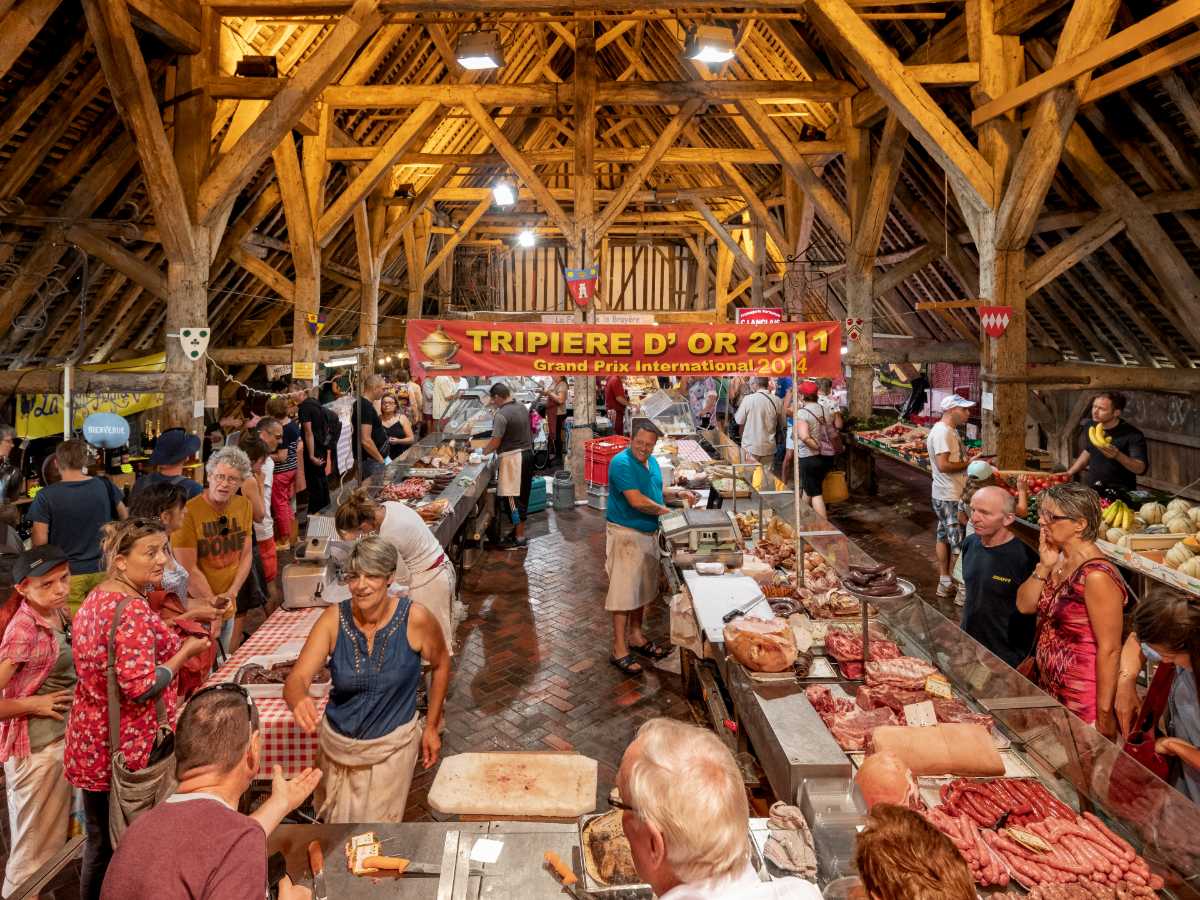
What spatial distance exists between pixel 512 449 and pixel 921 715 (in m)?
6.61

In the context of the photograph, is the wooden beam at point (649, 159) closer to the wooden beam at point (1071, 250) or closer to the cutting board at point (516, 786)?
the wooden beam at point (1071, 250)

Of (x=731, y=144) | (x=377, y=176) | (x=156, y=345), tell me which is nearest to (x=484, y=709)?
(x=377, y=176)

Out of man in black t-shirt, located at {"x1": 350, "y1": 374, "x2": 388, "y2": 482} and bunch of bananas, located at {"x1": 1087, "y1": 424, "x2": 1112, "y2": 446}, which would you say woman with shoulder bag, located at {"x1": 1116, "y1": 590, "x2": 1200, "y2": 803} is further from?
man in black t-shirt, located at {"x1": 350, "y1": 374, "x2": 388, "y2": 482}

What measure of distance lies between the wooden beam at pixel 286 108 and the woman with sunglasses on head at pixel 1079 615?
6.82m

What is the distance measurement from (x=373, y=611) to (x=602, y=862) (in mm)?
1314

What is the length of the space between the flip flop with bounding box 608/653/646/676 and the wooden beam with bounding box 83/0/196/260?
5337mm

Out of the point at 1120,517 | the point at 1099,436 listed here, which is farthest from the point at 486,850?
the point at 1099,436

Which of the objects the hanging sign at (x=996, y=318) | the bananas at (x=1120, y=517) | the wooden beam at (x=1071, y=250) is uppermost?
the wooden beam at (x=1071, y=250)

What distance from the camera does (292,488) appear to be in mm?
7875

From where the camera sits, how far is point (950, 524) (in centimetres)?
723

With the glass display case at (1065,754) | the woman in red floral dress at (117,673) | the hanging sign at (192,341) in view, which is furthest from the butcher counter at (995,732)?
the hanging sign at (192,341)

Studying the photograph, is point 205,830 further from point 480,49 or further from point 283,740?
point 480,49

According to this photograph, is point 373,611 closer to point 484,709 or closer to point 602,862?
point 602,862

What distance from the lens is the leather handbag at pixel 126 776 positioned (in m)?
2.63
